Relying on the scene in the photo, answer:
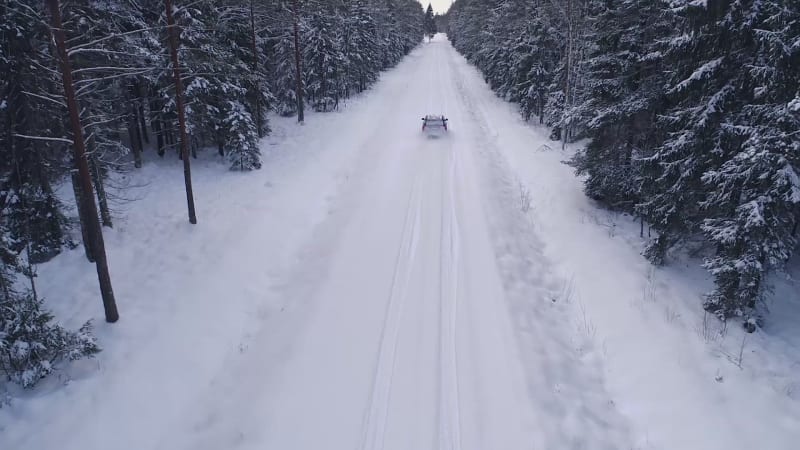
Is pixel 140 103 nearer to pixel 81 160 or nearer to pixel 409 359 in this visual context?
pixel 81 160

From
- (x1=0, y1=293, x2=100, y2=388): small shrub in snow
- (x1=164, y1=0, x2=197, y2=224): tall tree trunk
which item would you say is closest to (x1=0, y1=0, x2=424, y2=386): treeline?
(x1=0, y1=293, x2=100, y2=388): small shrub in snow

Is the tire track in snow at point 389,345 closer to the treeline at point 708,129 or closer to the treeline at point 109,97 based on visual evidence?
the treeline at point 109,97

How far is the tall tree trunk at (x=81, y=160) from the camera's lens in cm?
780

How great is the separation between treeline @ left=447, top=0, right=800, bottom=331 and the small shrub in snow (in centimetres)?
1252

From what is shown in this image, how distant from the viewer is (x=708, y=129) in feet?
29.9

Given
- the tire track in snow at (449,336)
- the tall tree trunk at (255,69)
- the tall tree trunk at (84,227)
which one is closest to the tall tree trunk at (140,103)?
the tall tree trunk at (255,69)

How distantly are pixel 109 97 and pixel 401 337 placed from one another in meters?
15.0

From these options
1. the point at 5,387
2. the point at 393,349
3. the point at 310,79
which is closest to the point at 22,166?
the point at 5,387

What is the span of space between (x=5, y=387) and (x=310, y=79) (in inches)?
1101

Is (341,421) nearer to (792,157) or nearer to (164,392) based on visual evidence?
(164,392)

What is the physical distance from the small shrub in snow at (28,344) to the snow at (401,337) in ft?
1.23

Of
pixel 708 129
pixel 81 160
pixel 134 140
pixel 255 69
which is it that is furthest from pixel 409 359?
pixel 255 69

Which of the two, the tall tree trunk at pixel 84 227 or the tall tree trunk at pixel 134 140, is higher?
the tall tree trunk at pixel 134 140

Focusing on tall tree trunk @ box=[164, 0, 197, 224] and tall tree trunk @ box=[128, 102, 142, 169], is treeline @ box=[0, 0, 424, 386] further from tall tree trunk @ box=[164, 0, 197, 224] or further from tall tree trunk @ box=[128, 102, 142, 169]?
tall tree trunk @ box=[164, 0, 197, 224]
